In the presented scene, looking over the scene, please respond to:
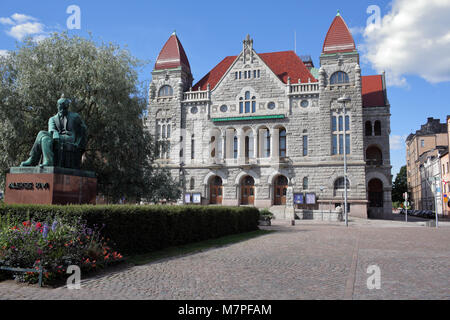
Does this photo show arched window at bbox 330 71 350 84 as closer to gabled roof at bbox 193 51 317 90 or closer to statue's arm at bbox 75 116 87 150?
gabled roof at bbox 193 51 317 90

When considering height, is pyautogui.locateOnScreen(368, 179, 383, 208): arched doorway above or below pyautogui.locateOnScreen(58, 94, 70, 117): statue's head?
below

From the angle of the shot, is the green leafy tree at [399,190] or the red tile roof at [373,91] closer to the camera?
the red tile roof at [373,91]

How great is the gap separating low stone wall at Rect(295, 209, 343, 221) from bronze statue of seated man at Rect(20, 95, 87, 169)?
90.5ft

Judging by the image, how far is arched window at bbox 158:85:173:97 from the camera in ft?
156

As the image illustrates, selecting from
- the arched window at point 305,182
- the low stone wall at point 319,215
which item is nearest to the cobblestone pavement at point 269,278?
the low stone wall at point 319,215

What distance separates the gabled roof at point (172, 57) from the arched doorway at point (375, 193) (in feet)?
90.5

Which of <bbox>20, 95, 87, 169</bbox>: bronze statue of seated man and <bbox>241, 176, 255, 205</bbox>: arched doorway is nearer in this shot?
<bbox>20, 95, 87, 169</bbox>: bronze statue of seated man

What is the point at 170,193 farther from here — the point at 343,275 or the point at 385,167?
the point at 385,167

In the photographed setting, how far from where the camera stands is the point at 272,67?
47875mm

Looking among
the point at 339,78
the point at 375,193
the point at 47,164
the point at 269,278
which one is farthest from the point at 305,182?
the point at 269,278

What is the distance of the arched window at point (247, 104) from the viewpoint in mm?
45062

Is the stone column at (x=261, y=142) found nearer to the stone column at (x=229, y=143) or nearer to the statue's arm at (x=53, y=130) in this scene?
the stone column at (x=229, y=143)

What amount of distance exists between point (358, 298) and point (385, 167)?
41215 millimetres

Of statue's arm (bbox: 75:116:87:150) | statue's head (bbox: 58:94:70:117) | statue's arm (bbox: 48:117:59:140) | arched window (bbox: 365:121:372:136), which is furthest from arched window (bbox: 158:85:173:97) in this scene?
statue's arm (bbox: 48:117:59:140)
